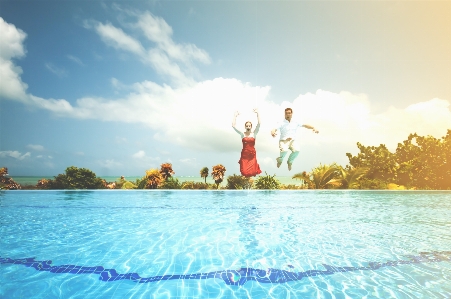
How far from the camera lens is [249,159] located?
312 inches

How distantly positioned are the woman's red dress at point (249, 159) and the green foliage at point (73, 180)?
11869 mm

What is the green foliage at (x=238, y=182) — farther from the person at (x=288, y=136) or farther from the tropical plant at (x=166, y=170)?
the person at (x=288, y=136)

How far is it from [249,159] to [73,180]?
12449 mm

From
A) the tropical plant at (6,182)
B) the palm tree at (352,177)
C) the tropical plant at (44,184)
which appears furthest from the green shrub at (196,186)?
the tropical plant at (6,182)

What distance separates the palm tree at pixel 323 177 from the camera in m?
16.5

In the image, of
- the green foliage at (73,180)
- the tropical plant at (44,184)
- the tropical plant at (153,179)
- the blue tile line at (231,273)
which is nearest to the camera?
the blue tile line at (231,273)

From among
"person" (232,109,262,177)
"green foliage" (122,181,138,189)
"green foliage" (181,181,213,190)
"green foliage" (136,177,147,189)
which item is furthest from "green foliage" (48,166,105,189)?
"person" (232,109,262,177)

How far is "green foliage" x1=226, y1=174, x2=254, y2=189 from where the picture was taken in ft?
53.0

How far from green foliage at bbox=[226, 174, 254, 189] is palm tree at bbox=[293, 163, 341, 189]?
3.26 metres

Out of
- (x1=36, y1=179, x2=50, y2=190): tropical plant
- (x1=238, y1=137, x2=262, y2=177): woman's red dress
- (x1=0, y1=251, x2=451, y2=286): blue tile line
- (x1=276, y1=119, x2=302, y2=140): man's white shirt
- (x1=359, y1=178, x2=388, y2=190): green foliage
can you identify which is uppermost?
(x1=276, y1=119, x2=302, y2=140): man's white shirt

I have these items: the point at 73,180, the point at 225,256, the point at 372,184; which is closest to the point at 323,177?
the point at 372,184

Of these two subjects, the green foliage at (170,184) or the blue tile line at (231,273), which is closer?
the blue tile line at (231,273)

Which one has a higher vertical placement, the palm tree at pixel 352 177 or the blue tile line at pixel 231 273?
the palm tree at pixel 352 177

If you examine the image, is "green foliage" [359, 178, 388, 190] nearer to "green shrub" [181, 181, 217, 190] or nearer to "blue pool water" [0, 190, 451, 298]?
"blue pool water" [0, 190, 451, 298]
